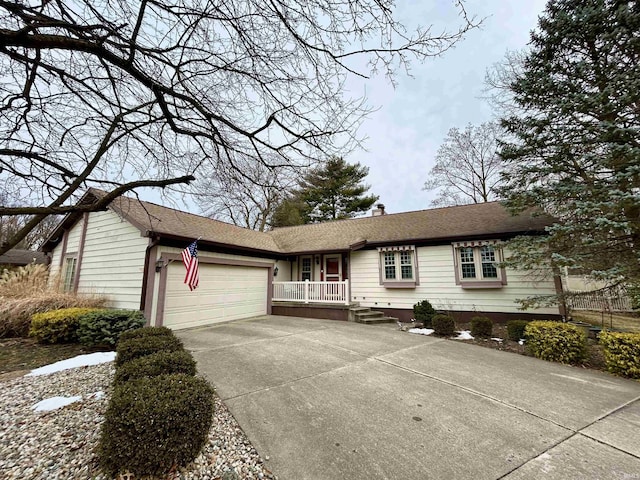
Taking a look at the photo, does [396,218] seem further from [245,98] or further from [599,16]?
[245,98]

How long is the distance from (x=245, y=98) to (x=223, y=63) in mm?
386

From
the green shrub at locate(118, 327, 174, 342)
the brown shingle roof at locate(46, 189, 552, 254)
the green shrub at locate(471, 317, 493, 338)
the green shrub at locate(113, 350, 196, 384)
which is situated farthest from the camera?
the brown shingle roof at locate(46, 189, 552, 254)

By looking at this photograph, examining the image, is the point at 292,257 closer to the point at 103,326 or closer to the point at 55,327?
the point at 103,326

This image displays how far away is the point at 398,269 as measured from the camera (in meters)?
10.2

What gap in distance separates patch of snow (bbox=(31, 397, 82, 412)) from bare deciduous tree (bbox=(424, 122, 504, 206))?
18440mm

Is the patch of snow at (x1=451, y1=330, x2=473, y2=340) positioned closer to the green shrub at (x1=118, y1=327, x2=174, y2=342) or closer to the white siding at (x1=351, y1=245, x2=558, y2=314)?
Result: the white siding at (x1=351, y1=245, x2=558, y2=314)

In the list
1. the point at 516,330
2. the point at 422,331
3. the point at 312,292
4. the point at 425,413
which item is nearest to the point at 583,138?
the point at 516,330

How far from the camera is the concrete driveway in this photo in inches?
87.4

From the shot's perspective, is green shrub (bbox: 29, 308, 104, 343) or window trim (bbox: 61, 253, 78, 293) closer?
green shrub (bbox: 29, 308, 104, 343)

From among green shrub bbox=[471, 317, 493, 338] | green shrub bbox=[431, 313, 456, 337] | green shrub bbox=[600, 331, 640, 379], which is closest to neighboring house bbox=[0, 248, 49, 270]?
green shrub bbox=[431, 313, 456, 337]

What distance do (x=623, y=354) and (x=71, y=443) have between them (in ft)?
25.6

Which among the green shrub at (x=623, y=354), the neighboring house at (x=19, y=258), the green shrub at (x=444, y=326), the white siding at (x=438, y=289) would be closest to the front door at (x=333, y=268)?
the white siding at (x=438, y=289)

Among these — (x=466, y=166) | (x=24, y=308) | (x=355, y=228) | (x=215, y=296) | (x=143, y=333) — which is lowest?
(x=143, y=333)

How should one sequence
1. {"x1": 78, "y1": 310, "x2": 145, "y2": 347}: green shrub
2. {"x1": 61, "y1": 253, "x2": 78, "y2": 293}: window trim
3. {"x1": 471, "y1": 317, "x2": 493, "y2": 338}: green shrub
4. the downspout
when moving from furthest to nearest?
1. {"x1": 61, "y1": 253, "x2": 78, "y2": 293}: window trim
2. {"x1": 471, "y1": 317, "x2": 493, "y2": 338}: green shrub
3. the downspout
4. {"x1": 78, "y1": 310, "x2": 145, "y2": 347}: green shrub
